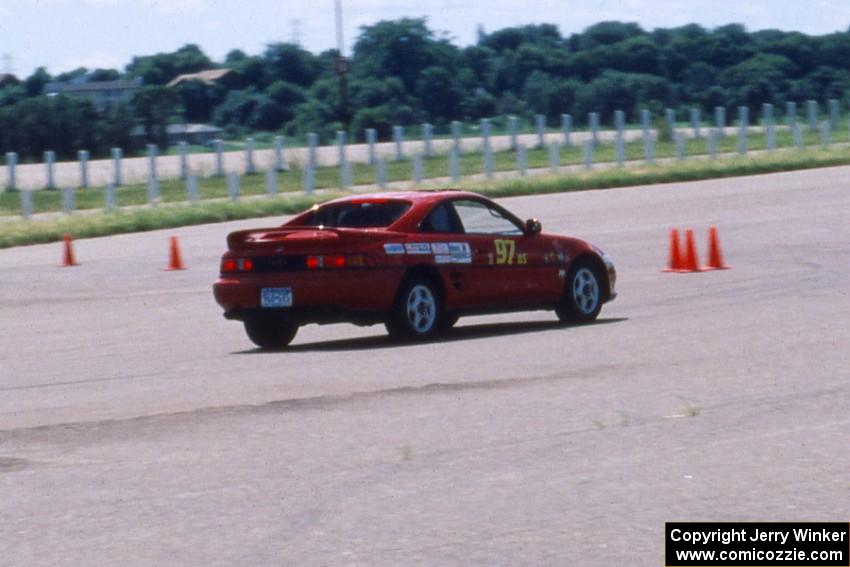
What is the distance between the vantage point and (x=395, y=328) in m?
14.7

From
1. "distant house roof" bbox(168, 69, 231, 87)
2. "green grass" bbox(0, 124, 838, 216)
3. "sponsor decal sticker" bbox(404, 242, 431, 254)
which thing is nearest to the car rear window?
"sponsor decal sticker" bbox(404, 242, 431, 254)

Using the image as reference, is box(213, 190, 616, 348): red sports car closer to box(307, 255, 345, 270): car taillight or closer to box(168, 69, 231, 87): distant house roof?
box(307, 255, 345, 270): car taillight

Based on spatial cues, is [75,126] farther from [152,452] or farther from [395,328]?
[152,452]

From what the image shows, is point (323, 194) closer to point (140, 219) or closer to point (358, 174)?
point (140, 219)

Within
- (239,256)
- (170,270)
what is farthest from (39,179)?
(239,256)

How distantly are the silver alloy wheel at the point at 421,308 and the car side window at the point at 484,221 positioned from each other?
0.91 meters

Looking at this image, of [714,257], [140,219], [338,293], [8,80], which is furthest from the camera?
[8,80]

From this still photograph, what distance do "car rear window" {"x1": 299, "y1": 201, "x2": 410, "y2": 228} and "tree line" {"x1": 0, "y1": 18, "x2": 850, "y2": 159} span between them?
41.9 metres

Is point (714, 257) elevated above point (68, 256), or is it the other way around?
point (714, 257)

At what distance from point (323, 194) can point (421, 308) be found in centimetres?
2431

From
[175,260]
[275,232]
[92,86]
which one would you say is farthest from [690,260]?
[92,86]

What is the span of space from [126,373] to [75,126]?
48359mm

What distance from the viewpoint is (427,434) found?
957 cm

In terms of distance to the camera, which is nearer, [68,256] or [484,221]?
[484,221]
